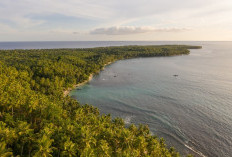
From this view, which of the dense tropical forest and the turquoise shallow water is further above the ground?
the dense tropical forest

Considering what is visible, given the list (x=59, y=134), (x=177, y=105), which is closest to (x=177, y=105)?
(x=177, y=105)

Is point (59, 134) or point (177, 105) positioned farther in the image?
point (177, 105)

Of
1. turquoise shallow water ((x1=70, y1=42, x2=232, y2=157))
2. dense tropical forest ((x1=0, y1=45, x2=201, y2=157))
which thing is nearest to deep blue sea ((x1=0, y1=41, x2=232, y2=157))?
turquoise shallow water ((x1=70, y1=42, x2=232, y2=157))

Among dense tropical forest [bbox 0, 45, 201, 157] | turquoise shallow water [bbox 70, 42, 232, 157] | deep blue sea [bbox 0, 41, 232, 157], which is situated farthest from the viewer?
turquoise shallow water [bbox 70, 42, 232, 157]

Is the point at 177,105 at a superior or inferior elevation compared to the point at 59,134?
inferior

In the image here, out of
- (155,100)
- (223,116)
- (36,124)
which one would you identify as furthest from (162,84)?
(36,124)

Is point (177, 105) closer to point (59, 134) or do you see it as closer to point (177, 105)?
point (177, 105)

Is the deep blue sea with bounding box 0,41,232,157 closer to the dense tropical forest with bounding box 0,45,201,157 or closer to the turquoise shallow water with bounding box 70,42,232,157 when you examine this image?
the turquoise shallow water with bounding box 70,42,232,157

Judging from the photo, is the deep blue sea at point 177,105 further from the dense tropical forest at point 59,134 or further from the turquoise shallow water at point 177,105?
the dense tropical forest at point 59,134

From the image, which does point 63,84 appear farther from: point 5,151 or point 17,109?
point 5,151
